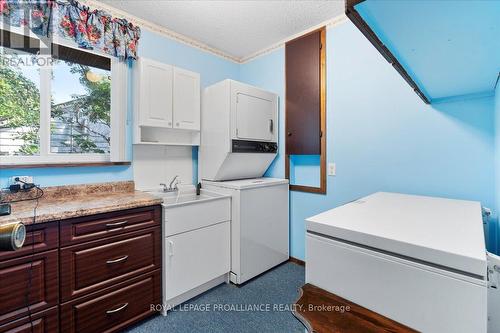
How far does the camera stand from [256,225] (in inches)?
92.6

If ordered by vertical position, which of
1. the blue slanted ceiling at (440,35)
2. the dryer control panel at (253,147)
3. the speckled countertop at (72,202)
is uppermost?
the blue slanted ceiling at (440,35)

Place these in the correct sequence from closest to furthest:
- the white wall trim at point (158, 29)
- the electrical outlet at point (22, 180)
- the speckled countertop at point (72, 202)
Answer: the speckled countertop at point (72, 202)
the electrical outlet at point (22, 180)
the white wall trim at point (158, 29)

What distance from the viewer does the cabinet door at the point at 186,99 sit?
234 cm

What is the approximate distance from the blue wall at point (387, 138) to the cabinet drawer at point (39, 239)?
218cm

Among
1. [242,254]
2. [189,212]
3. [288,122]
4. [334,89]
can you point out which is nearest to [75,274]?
[189,212]

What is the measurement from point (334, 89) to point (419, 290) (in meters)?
2.04

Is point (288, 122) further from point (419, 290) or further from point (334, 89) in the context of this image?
point (419, 290)

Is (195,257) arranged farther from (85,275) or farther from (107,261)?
(85,275)

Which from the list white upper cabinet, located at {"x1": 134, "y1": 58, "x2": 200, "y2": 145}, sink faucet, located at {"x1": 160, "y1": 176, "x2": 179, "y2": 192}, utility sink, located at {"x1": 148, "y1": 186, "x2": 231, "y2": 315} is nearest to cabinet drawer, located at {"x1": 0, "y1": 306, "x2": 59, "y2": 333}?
utility sink, located at {"x1": 148, "y1": 186, "x2": 231, "y2": 315}

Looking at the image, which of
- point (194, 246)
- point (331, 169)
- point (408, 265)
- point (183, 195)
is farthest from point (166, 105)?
point (408, 265)

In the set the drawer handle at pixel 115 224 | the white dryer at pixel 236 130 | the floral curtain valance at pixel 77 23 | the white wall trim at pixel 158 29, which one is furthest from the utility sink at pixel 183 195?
the white wall trim at pixel 158 29

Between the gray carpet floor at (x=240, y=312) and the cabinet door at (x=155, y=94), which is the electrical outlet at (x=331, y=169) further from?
the cabinet door at (x=155, y=94)

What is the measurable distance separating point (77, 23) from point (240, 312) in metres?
2.74

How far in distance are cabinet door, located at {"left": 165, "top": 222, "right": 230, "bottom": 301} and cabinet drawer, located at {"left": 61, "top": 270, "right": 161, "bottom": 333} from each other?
0.13 metres
